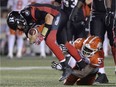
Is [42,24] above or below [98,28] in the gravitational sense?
above

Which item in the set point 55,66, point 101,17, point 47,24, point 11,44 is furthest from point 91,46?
point 11,44

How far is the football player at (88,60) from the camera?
8.30 meters

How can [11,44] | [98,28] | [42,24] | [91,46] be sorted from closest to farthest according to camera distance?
[91,46] < [42,24] < [98,28] < [11,44]

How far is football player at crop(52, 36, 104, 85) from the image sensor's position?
8297 mm

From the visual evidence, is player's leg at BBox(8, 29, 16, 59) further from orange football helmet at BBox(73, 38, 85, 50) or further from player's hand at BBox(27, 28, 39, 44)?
orange football helmet at BBox(73, 38, 85, 50)

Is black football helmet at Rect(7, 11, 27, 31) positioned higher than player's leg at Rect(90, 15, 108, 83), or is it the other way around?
black football helmet at Rect(7, 11, 27, 31)

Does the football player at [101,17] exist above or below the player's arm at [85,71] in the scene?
above

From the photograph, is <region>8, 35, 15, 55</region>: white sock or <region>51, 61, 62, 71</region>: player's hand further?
<region>8, 35, 15, 55</region>: white sock

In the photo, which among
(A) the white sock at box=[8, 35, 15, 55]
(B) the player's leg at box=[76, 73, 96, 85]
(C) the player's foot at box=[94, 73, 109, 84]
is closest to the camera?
(B) the player's leg at box=[76, 73, 96, 85]

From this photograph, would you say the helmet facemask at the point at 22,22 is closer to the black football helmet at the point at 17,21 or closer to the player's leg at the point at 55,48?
the black football helmet at the point at 17,21

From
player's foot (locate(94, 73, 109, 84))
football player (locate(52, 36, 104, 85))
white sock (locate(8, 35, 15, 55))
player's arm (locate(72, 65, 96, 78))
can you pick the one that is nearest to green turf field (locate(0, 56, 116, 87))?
player's foot (locate(94, 73, 109, 84))

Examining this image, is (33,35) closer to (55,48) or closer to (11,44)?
(55,48)

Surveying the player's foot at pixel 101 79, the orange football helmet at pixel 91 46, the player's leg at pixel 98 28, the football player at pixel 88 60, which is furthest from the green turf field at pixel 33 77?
the player's leg at pixel 98 28

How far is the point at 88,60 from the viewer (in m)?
8.41
